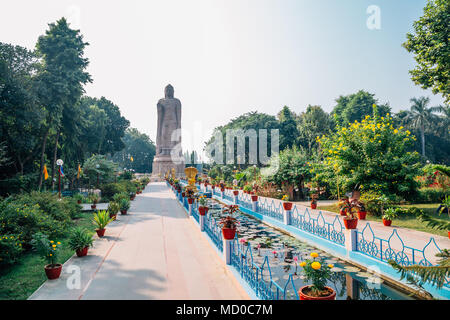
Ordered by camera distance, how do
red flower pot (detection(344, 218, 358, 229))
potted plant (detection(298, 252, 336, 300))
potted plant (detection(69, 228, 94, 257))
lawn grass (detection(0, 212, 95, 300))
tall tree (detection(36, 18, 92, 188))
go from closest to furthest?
potted plant (detection(298, 252, 336, 300)) < lawn grass (detection(0, 212, 95, 300)) < red flower pot (detection(344, 218, 358, 229)) < potted plant (detection(69, 228, 94, 257)) < tall tree (detection(36, 18, 92, 188))

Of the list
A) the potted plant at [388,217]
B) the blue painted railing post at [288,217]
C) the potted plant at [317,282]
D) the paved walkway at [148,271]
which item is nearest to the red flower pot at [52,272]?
the paved walkway at [148,271]

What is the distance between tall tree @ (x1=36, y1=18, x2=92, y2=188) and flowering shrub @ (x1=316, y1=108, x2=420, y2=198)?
18667 millimetres

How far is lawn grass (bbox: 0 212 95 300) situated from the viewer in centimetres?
493

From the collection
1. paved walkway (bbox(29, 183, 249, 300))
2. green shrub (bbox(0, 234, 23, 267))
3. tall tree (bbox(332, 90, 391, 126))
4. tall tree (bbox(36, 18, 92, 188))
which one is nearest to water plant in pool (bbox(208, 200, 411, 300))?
paved walkway (bbox(29, 183, 249, 300))

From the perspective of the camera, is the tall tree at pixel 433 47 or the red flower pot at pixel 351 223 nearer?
the red flower pot at pixel 351 223

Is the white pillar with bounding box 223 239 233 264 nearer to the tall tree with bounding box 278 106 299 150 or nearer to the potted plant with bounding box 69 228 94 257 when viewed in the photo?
the potted plant with bounding box 69 228 94 257

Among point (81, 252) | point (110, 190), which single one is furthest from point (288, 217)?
point (110, 190)

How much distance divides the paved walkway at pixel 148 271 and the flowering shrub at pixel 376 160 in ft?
26.3

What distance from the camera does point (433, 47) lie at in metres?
14.7

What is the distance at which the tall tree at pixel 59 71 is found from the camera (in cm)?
1825

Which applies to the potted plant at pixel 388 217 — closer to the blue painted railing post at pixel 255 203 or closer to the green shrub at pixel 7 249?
the blue painted railing post at pixel 255 203


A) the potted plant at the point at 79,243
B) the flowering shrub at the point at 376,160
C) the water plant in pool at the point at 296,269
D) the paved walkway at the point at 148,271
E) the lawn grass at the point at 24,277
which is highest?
the flowering shrub at the point at 376,160
